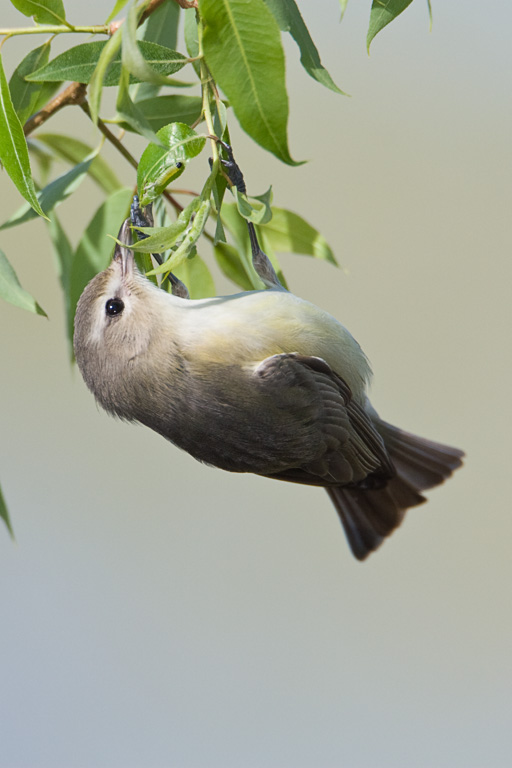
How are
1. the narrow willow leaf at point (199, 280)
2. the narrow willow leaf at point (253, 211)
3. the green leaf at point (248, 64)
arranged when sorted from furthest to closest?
the narrow willow leaf at point (199, 280) → the narrow willow leaf at point (253, 211) → the green leaf at point (248, 64)

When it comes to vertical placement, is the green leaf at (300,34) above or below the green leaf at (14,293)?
above

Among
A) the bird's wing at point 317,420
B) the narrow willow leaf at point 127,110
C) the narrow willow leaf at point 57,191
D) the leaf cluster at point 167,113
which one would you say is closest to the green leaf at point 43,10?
the leaf cluster at point 167,113

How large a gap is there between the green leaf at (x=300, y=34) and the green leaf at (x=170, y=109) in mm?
428

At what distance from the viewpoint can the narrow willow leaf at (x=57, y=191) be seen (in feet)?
6.13

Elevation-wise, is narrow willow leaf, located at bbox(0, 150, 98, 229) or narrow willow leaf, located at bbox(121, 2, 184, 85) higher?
narrow willow leaf, located at bbox(121, 2, 184, 85)

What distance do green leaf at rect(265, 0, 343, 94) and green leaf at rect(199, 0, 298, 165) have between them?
0.60ft

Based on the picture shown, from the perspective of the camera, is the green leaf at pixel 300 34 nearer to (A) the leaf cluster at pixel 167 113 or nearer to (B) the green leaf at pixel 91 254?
(A) the leaf cluster at pixel 167 113

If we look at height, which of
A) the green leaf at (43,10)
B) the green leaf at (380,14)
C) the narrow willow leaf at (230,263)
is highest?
the green leaf at (380,14)

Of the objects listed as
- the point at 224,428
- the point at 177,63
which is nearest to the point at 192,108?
the point at 177,63

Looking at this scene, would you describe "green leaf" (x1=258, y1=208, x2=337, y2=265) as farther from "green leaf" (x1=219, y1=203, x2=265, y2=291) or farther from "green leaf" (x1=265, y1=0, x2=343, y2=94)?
"green leaf" (x1=265, y1=0, x2=343, y2=94)

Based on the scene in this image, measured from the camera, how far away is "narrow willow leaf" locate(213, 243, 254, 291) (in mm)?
2076

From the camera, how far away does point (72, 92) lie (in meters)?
1.70

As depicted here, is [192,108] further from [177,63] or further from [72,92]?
[177,63]

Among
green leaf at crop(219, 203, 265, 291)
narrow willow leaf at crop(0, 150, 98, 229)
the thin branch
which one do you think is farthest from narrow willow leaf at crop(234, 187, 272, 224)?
narrow willow leaf at crop(0, 150, 98, 229)
